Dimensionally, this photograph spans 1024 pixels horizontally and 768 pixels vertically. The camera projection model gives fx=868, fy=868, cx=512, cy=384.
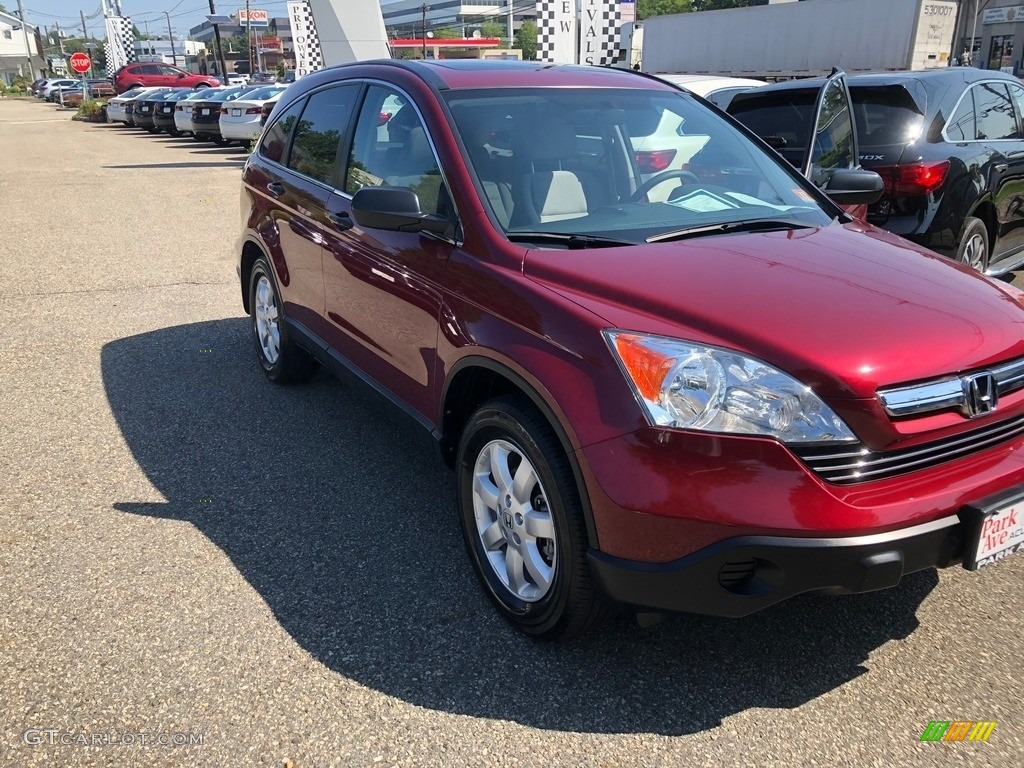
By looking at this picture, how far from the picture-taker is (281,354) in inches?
202

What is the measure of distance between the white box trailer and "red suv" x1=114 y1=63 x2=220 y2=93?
2449cm

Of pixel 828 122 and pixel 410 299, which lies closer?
pixel 410 299

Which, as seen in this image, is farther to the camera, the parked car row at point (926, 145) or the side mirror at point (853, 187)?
the parked car row at point (926, 145)

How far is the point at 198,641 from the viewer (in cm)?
288

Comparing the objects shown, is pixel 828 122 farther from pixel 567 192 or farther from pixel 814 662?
pixel 814 662

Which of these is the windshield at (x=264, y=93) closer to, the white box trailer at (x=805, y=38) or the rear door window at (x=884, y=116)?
the white box trailer at (x=805, y=38)

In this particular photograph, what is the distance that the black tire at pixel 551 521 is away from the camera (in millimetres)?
2539

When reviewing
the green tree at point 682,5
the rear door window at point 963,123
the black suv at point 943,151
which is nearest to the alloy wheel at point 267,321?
the black suv at point 943,151

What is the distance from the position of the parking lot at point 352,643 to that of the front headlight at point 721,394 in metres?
0.63

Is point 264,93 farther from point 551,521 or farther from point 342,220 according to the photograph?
point 551,521

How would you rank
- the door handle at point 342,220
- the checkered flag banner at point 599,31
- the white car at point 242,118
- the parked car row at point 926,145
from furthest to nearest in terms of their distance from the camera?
the white car at point 242,118 < the checkered flag banner at point 599,31 < the parked car row at point 926,145 < the door handle at point 342,220

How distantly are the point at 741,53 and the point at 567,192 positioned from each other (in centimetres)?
2037

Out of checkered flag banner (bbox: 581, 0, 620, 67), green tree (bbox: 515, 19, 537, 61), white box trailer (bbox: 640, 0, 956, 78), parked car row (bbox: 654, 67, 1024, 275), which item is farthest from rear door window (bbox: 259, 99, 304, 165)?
green tree (bbox: 515, 19, 537, 61)

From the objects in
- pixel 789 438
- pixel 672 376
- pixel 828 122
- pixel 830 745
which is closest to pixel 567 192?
pixel 672 376
